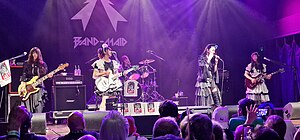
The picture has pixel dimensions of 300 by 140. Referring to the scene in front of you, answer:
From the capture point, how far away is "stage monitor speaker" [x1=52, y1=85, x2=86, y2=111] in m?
10.8

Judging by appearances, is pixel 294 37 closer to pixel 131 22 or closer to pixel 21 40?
pixel 131 22

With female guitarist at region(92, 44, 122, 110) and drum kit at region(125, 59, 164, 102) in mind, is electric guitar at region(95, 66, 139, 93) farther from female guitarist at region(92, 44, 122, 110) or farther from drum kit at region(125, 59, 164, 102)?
drum kit at region(125, 59, 164, 102)

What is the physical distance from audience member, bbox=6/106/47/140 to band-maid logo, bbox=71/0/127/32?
29.3 ft

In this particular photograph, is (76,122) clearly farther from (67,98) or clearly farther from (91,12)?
(91,12)

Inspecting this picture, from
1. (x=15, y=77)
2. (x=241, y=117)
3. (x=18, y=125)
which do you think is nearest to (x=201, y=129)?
(x=18, y=125)

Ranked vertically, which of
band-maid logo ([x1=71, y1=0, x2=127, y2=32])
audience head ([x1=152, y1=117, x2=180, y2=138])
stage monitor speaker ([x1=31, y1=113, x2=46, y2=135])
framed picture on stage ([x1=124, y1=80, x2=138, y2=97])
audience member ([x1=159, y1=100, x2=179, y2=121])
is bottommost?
stage monitor speaker ([x1=31, y1=113, x2=46, y2=135])

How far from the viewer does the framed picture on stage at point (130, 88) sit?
12234 millimetres

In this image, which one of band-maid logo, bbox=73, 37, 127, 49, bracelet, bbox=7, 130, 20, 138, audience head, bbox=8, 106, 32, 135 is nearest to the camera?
bracelet, bbox=7, 130, 20, 138

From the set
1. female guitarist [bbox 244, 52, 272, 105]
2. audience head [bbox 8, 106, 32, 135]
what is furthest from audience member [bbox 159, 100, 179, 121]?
female guitarist [bbox 244, 52, 272, 105]

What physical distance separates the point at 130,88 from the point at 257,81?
3.63 metres

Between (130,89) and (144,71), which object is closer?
(130,89)

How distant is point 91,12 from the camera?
13.2m

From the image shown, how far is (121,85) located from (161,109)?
A: 6.23 metres

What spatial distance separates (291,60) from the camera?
506 inches
